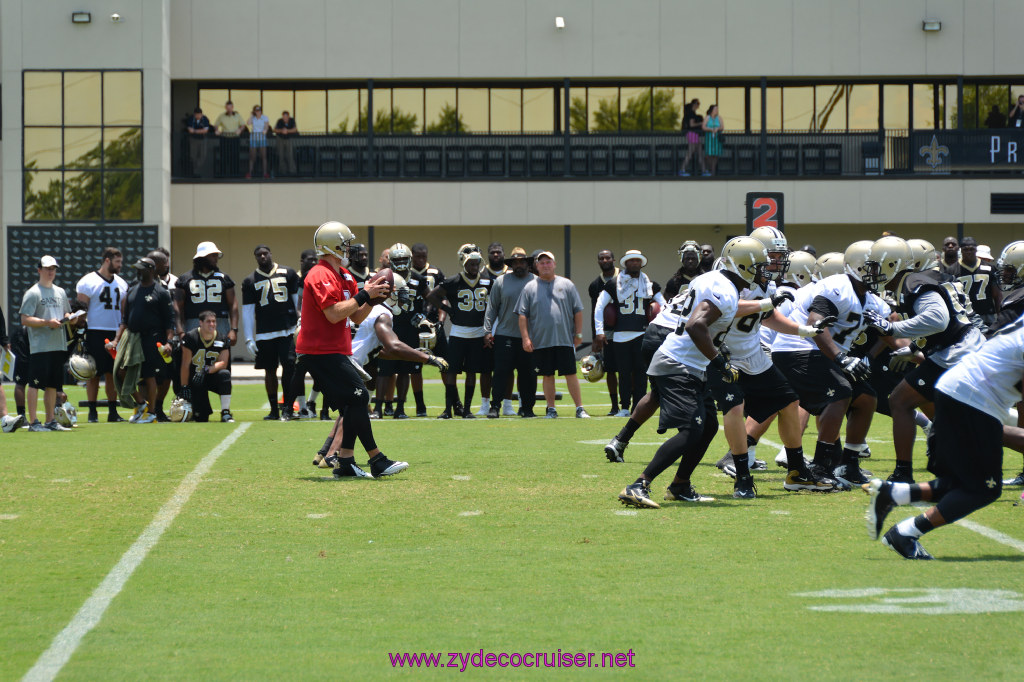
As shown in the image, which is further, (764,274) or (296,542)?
(764,274)

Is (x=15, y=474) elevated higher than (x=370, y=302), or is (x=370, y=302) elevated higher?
(x=370, y=302)

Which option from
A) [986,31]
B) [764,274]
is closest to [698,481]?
[764,274]

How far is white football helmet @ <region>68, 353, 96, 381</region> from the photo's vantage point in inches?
631

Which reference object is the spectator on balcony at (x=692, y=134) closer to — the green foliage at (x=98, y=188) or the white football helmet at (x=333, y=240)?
the green foliage at (x=98, y=188)

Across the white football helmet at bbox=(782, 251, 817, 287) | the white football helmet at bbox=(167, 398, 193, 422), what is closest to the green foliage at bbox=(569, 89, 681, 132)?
the white football helmet at bbox=(167, 398, 193, 422)

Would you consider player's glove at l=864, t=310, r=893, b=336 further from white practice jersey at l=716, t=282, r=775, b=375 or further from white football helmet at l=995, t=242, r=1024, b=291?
white football helmet at l=995, t=242, r=1024, b=291

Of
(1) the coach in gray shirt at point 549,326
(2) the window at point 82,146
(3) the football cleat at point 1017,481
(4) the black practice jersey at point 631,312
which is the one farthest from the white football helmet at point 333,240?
(2) the window at point 82,146

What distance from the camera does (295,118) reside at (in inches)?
1377

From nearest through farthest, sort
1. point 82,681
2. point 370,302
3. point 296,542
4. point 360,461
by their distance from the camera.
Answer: point 82,681 → point 296,542 → point 370,302 → point 360,461

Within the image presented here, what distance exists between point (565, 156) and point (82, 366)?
19522mm

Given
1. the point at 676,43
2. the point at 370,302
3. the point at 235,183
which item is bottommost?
the point at 370,302

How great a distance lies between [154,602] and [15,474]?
5370 millimetres

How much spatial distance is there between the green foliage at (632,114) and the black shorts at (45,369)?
21801mm

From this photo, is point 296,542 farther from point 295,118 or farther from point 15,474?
point 295,118
